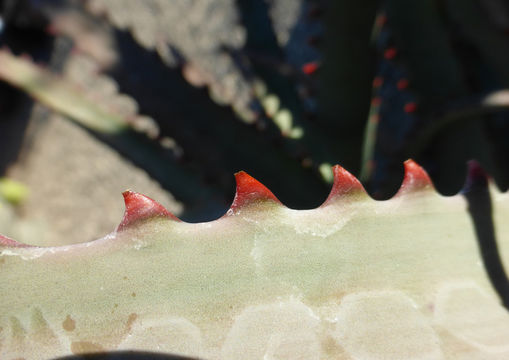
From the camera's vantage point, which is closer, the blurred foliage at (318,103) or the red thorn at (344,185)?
the red thorn at (344,185)

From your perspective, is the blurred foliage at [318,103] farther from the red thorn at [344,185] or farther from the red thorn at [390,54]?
the red thorn at [344,185]

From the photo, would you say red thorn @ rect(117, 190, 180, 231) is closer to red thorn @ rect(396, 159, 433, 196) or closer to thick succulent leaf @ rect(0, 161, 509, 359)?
thick succulent leaf @ rect(0, 161, 509, 359)

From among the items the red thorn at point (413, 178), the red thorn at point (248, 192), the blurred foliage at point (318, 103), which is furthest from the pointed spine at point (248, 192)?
the blurred foliage at point (318, 103)

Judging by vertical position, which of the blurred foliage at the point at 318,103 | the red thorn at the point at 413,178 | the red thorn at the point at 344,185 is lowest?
the blurred foliage at the point at 318,103

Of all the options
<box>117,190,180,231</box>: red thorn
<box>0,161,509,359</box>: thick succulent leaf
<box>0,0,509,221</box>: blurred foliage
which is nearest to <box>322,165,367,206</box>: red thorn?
<box>0,161,509,359</box>: thick succulent leaf

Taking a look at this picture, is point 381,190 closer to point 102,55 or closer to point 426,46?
point 426,46

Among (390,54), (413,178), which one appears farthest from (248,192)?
(390,54)

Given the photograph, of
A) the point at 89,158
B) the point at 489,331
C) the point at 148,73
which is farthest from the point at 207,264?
the point at 89,158

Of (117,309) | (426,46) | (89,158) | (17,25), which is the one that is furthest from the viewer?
(89,158)
